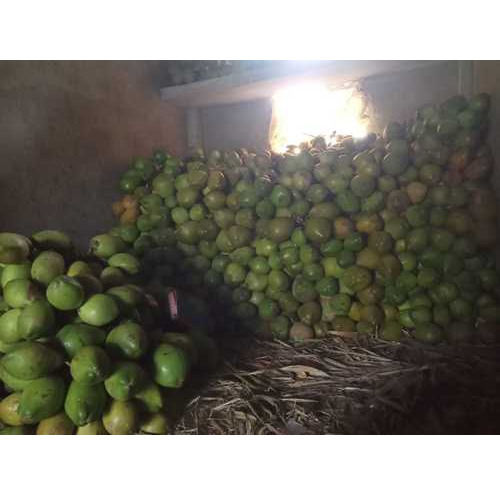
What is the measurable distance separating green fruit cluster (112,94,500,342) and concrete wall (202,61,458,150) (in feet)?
1.06

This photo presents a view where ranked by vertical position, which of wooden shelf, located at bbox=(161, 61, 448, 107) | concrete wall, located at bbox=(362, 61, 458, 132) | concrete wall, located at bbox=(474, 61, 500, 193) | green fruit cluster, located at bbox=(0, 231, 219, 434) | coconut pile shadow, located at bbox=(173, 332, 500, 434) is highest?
wooden shelf, located at bbox=(161, 61, 448, 107)

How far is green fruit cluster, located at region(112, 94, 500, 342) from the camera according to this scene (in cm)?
221

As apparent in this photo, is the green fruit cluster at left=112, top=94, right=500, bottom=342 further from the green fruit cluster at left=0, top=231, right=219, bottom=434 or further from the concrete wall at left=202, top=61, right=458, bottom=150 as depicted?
the green fruit cluster at left=0, top=231, right=219, bottom=434

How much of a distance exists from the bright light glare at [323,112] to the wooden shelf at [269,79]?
4.5 inches

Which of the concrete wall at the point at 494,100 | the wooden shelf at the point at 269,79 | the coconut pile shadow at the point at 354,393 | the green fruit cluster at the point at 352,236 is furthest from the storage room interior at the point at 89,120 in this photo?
the coconut pile shadow at the point at 354,393

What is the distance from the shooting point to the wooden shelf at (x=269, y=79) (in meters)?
2.59

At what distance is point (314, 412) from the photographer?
162 cm

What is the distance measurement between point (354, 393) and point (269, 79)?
2329 millimetres

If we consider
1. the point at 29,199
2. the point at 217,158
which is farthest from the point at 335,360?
the point at 29,199

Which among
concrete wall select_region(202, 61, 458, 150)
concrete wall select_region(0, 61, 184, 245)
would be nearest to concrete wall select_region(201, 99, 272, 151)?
concrete wall select_region(202, 61, 458, 150)

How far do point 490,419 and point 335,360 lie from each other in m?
0.77

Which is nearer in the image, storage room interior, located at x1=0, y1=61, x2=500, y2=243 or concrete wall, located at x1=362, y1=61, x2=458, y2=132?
storage room interior, located at x1=0, y1=61, x2=500, y2=243

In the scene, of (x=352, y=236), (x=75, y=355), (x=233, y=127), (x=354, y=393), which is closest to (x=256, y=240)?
(x=352, y=236)
